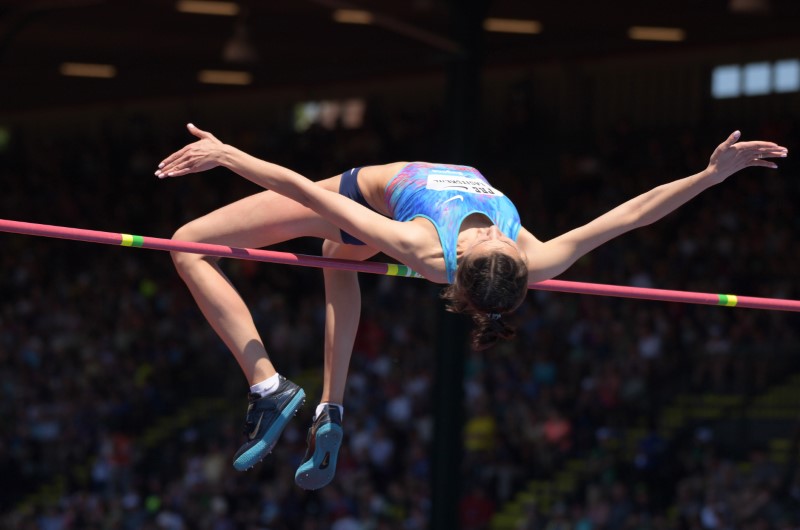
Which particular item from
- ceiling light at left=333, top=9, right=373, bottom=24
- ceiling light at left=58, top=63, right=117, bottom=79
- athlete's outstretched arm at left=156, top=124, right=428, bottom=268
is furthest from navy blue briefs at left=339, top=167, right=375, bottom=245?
ceiling light at left=58, top=63, right=117, bottom=79

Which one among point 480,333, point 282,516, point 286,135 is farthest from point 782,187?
point 480,333

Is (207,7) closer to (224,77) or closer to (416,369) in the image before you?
(224,77)

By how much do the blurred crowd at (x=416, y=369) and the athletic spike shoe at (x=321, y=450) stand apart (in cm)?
612

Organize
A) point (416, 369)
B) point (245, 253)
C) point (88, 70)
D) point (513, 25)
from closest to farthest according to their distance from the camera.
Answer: point (245, 253), point (416, 369), point (513, 25), point (88, 70)

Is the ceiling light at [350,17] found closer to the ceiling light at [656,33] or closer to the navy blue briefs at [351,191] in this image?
the ceiling light at [656,33]

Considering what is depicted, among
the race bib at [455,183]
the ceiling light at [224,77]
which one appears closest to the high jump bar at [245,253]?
the race bib at [455,183]

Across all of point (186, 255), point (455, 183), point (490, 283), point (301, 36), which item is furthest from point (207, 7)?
point (490, 283)

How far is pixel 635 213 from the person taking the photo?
16.9ft

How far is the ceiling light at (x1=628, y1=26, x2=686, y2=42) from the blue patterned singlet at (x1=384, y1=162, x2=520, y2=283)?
1207 centimetres

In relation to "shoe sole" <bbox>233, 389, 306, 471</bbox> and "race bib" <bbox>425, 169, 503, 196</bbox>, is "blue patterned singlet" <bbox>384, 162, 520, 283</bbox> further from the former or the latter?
"shoe sole" <bbox>233, 389, 306, 471</bbox>

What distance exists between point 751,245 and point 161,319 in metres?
7.42

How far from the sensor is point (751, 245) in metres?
13.6

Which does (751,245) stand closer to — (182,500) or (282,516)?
(282,516)

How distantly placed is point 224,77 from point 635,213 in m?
16.6
